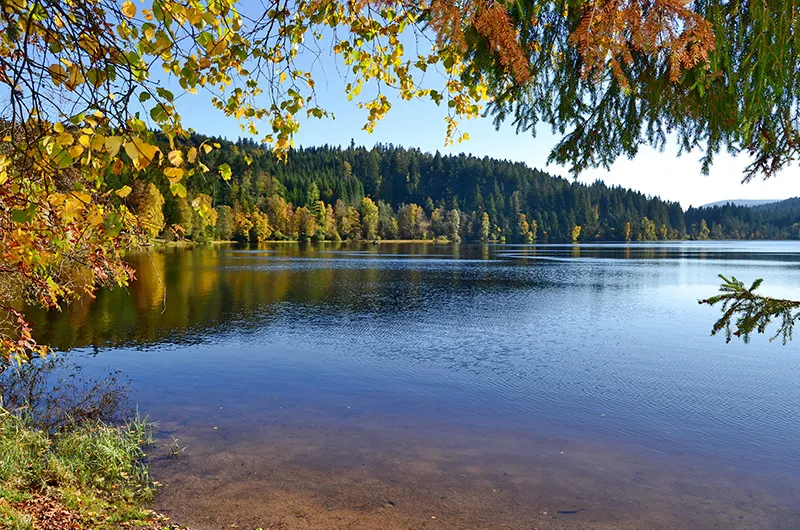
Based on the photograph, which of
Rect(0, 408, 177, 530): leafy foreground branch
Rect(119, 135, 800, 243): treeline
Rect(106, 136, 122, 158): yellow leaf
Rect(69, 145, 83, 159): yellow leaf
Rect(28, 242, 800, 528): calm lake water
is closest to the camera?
Rect(106, 136, 122, 158): yellow leaf

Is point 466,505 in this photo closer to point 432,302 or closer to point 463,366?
point 463,366

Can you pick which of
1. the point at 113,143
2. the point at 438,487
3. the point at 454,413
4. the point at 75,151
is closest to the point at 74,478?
the point at 438,487

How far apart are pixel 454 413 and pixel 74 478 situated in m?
6.94

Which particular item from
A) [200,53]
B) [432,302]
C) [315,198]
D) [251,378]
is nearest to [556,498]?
[200,53]

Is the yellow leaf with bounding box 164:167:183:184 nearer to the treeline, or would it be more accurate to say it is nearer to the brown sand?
the brown sand

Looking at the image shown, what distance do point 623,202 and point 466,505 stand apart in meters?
197

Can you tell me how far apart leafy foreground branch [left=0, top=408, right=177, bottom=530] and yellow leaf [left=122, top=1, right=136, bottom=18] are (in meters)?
4.42

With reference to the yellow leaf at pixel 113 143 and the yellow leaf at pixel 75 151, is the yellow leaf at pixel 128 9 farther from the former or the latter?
the yellow leaf at pixel 113 143

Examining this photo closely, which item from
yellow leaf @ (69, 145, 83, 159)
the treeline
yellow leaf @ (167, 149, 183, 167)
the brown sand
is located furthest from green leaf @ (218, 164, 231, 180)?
the treeline

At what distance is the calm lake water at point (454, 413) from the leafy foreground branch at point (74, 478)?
1.65 feet

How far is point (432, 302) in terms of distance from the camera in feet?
89.9

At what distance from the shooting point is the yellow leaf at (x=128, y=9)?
9.46 feet

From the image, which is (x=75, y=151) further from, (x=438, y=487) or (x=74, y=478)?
(x=438, y=487)

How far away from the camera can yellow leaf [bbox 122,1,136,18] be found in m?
2.88
